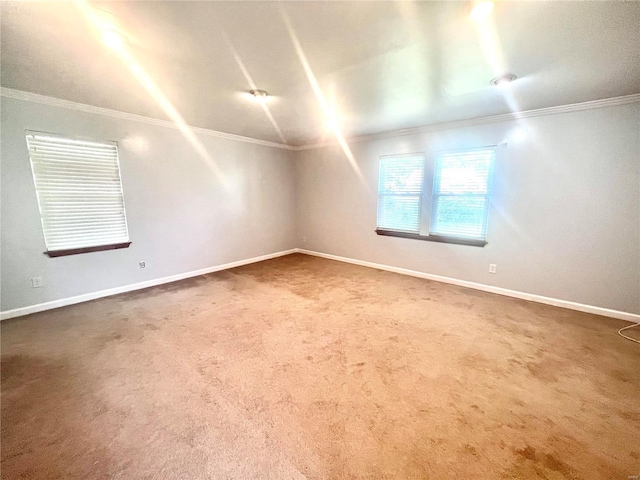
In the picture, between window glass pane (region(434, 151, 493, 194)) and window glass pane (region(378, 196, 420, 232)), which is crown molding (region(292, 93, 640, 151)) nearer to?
window glass pane (region(434, 151, 493, 194))

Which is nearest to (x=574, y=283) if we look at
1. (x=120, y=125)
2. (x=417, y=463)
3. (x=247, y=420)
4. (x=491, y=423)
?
(x=491, y=423)

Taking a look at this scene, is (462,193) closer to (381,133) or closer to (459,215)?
(459,215)

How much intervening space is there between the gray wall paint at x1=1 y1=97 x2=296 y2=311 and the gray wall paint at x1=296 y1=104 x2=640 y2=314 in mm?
2879

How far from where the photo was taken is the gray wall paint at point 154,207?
2838 millimetres

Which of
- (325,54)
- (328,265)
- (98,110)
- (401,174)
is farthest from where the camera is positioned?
(328,265)

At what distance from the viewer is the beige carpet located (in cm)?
135

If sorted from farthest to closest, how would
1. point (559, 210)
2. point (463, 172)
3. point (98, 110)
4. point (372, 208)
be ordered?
point (372, 208) < point (463, 172) < point (98, 110) < point (559, 210)

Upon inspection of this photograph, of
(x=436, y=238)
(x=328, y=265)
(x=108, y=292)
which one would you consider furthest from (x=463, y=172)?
(x=108, y=292)

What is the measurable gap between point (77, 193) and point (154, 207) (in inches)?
33.8

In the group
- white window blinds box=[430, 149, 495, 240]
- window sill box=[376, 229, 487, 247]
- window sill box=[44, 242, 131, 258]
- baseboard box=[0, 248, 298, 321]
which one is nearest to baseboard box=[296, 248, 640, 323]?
window sill box=[376, 229, 487, 247]

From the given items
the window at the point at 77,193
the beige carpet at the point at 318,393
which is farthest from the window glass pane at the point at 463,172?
the window at the point at 77,193

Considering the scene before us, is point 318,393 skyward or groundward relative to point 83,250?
groundward

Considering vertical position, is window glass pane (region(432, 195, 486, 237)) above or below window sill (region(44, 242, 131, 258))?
above

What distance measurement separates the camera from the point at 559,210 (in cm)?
310
